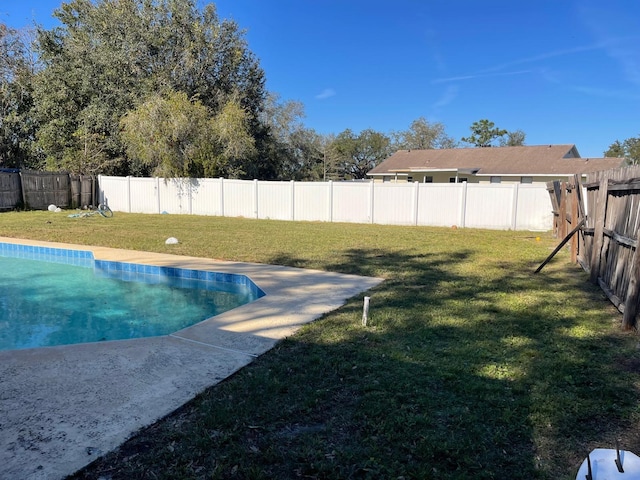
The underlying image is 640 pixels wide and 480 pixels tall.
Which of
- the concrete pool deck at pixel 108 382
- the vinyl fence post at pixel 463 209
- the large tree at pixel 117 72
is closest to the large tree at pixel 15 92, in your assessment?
the large tree at pixel 117 72

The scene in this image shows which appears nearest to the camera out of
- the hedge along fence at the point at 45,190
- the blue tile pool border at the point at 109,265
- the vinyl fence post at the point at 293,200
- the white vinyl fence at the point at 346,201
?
the blue tile pool border at the point at 109,265

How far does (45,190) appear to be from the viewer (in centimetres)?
1884

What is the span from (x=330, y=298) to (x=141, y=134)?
622 inches

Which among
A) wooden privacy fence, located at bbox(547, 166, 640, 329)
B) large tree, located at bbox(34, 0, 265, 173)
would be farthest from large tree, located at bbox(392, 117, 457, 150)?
wooden privacy fence, located at bbox(547, 166, 640, 329)

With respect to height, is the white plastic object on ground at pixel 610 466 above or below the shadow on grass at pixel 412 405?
above

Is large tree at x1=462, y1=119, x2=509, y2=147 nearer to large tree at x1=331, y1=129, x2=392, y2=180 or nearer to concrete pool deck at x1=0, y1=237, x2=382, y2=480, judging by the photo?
large tree at x1=331, y1=129, x2=392, y2=180

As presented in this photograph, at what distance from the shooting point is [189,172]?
19.7m

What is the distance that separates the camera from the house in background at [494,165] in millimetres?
24359

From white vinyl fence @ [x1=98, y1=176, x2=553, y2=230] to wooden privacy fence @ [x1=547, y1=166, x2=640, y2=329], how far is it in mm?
6903

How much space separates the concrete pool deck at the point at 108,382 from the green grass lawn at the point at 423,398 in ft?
0.59

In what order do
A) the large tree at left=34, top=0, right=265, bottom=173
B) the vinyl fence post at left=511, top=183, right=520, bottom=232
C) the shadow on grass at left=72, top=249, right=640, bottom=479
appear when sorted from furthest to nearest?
the large tree at left=34, top=0, right=265, bottom=173
the vinyl fence post at left=511, top=183, right=520, bottom=232
the shadow on grass at left=72, top=249, right=640, bottom=479

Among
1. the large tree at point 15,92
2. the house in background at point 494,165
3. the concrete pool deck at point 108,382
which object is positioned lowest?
the concrete pool deck at point 108,382

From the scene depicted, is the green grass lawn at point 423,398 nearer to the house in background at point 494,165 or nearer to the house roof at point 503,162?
the house in background at point 494,165

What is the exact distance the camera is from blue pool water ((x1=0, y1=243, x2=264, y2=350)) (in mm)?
5410
